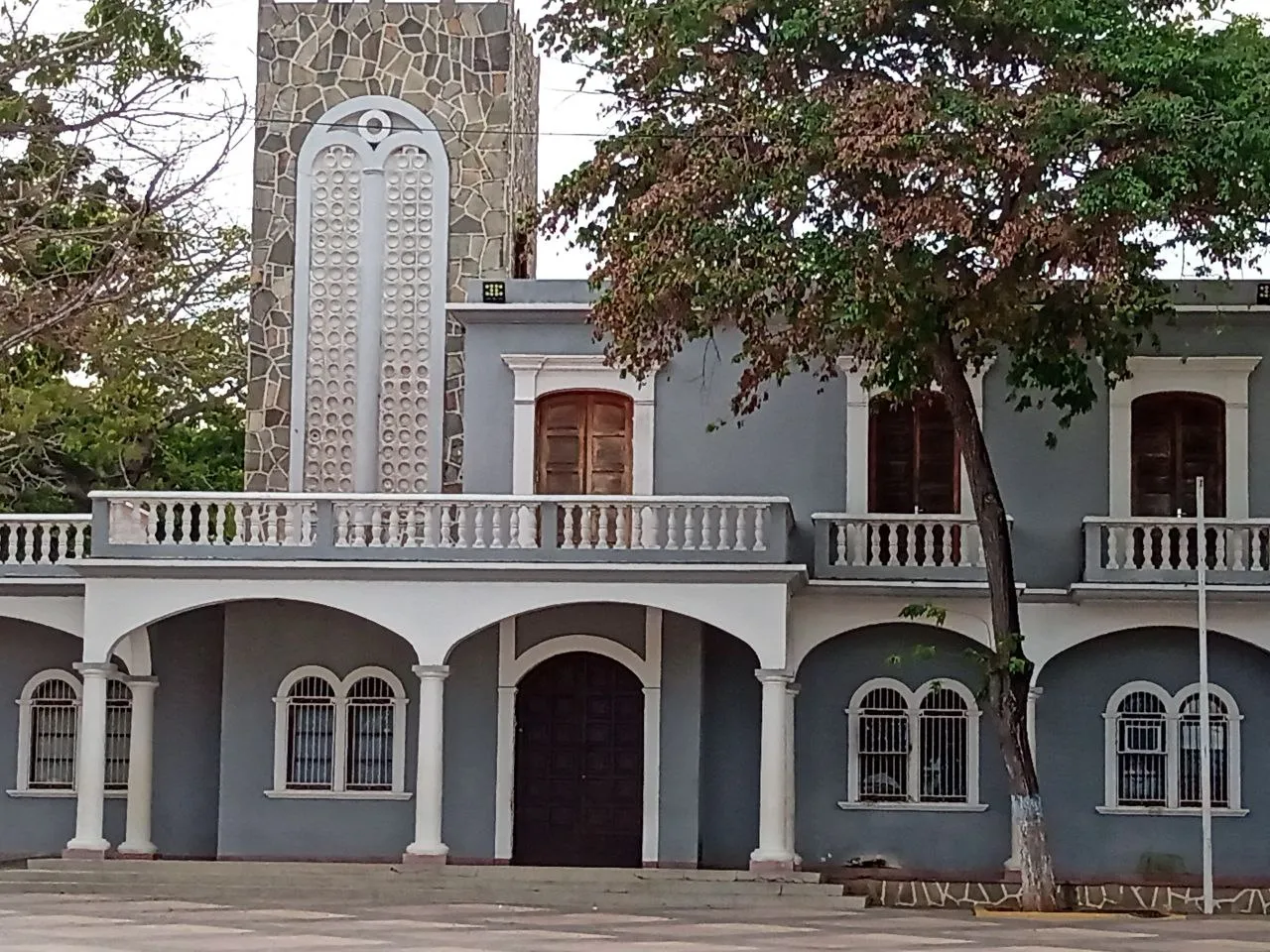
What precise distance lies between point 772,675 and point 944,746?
2555mm

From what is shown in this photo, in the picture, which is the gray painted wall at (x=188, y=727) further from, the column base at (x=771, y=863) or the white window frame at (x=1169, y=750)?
the white window frame at (x=1169, y=750)

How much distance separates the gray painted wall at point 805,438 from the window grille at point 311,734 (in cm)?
269

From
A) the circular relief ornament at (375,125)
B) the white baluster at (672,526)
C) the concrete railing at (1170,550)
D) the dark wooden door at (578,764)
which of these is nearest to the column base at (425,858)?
the dark wooden door at (578,764)

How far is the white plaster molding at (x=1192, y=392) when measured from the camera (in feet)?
74.2

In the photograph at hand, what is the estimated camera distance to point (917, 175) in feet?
58.9

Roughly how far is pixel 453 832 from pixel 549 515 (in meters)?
3.56

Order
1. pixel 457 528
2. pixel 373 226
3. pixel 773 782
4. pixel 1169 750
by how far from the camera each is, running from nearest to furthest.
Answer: pixel 773 782, pixel 457 528, pixel 1169 750, pixel 373 226

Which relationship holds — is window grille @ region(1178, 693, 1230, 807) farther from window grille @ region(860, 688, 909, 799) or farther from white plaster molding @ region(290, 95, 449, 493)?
white plaster molding @ region(290, 95, 449, 493)

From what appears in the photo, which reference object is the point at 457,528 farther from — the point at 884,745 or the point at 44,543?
the point at 884,745

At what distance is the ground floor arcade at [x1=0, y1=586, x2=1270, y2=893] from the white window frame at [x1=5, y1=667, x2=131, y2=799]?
751 millimetres

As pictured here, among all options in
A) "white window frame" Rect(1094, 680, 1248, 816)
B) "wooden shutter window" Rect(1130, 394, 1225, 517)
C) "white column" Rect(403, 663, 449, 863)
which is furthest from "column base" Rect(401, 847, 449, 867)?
"wooden shutter window" Rect(1130, 394, 1225, 517)

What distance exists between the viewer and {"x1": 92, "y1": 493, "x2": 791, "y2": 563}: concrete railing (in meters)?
21.6

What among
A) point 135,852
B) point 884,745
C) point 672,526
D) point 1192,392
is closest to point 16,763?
point 135,852

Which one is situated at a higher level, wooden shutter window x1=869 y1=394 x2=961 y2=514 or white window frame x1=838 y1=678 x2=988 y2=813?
wooden shutter window x1=869 y1=394 x2=961 y2=514
